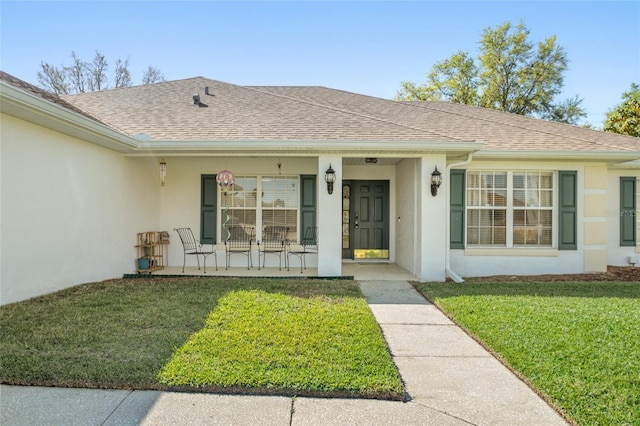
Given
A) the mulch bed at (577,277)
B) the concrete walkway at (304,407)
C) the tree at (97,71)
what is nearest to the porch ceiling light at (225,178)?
the mulch bed at (577,277)

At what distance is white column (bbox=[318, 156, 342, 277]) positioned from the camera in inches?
285

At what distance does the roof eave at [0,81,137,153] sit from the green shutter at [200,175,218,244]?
2025 mm

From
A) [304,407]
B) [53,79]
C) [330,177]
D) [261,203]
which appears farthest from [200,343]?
[53,79]

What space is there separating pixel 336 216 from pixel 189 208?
377cm

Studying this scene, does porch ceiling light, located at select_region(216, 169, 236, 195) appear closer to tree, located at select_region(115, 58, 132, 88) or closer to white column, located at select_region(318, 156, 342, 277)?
white column, located at select_region(318, 156, 342, 277)

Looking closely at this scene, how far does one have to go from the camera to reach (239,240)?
882 cm

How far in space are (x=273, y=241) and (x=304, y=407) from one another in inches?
244

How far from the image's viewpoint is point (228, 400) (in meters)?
2.76

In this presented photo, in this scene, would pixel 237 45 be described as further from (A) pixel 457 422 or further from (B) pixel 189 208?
(A) pixel 457 422

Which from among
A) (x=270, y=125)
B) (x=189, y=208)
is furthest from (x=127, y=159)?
(x=270, y=125)

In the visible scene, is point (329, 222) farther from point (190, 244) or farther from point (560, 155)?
point (560, 155)

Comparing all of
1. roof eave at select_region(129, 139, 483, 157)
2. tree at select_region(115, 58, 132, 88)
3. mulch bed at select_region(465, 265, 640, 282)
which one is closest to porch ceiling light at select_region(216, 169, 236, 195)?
roof eave at select_region(129, 139, 483, 157)

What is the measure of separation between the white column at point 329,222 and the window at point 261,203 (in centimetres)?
166

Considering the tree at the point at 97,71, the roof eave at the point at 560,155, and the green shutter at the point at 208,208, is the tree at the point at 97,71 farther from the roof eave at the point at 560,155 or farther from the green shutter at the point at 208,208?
the roof eave at the point at 560,155
